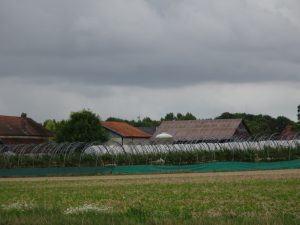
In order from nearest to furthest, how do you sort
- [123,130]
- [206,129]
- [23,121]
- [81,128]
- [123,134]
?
[81,128]
[23,121]
[206,129]
[123,134]
[123,130]

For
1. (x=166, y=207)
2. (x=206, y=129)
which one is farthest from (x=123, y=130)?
(x=166, y=207)

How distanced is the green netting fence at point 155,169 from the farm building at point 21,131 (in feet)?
96.6

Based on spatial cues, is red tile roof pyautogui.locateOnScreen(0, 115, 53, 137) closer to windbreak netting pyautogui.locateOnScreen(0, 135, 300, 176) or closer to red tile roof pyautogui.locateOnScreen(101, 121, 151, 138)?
red tile roof pyautogui.locateOnScreen(101, 121, 151, 138)

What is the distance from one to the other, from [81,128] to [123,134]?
19.2m

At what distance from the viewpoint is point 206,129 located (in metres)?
84.6

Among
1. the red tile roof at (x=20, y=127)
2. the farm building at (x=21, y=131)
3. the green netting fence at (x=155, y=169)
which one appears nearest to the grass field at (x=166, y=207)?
the green netting fence at (x=155, y=169)

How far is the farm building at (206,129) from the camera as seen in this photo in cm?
8112

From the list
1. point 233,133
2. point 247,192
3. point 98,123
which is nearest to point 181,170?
point 247,192

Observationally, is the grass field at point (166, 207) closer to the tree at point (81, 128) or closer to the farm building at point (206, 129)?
the tree at point (81, 128)

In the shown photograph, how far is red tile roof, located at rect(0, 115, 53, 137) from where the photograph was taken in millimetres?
74875

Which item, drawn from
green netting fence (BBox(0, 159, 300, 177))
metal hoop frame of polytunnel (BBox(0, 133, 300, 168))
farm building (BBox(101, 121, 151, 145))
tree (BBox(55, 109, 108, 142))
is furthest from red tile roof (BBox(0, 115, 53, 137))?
green netting fence (BBox(0, 159, 300, 177))

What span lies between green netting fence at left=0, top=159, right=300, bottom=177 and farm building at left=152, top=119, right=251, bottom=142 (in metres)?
36.7

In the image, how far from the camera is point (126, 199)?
19250 millimetres

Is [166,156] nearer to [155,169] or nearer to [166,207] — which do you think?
[155,169]
